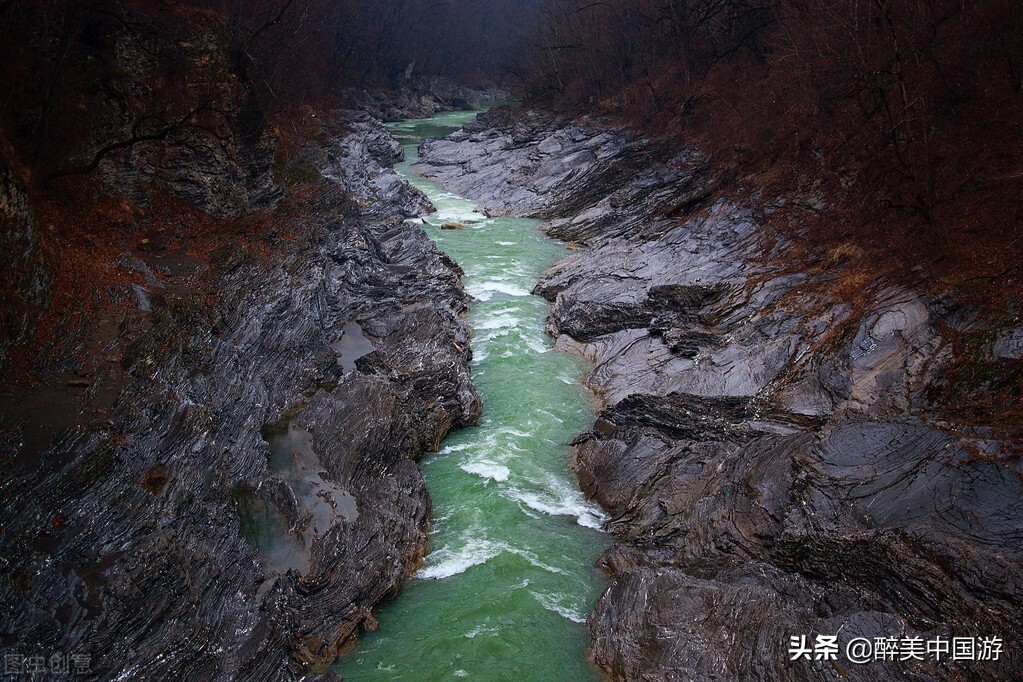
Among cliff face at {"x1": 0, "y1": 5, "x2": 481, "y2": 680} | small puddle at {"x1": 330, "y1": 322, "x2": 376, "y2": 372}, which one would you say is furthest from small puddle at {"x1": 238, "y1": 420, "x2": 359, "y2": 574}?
small puddle at {"x1": 330, "y1": 322, "x2": 376, "y2": 372}

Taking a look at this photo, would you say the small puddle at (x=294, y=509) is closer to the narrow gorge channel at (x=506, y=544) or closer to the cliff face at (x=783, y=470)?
the narrow gorge channel at (x=506, y=544)

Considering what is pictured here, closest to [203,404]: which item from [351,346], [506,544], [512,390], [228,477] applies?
[228,477]

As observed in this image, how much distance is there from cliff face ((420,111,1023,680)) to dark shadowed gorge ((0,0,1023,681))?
0.06m

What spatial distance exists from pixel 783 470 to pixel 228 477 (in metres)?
9.62

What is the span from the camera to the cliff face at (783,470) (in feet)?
33.2

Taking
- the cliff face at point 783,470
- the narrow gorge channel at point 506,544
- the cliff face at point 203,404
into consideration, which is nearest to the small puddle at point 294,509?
A: the cliff face at point 203,404

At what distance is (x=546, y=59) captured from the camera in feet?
161

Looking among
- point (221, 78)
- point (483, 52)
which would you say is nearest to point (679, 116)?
point (221, 78)

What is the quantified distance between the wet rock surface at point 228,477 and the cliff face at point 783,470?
3.98 metres

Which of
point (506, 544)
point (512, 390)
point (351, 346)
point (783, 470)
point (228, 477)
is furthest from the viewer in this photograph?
point (351, 346)

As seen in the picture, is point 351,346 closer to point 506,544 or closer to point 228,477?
point 228,477

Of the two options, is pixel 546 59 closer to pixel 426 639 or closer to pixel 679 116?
pixel 679 116

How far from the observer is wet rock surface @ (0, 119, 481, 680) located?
9.83 metres

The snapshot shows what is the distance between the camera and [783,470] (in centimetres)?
1305
